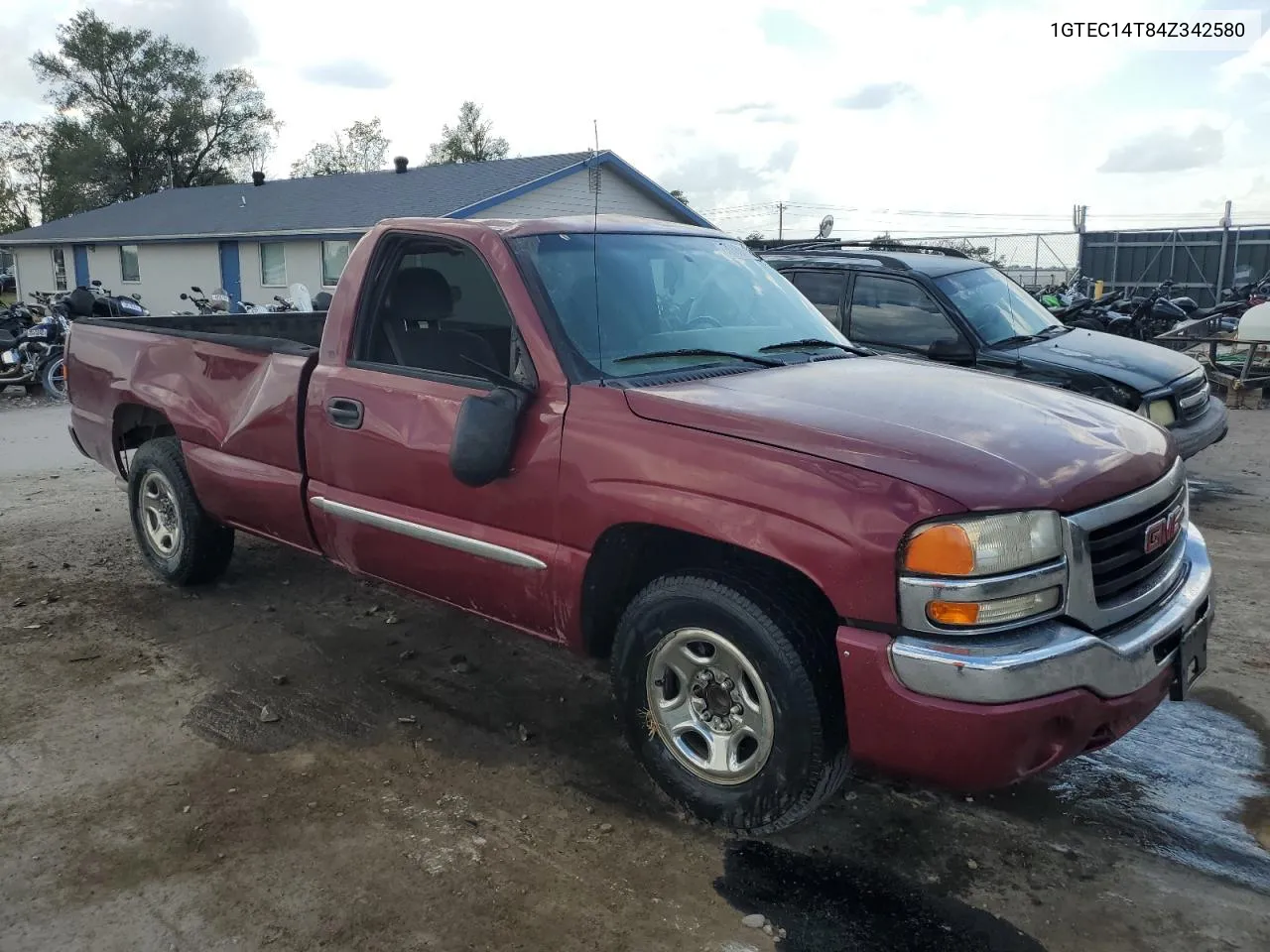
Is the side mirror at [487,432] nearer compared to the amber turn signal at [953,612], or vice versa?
the amber turn signal at [953,612]

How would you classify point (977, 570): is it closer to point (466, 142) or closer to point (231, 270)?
point (231, 270)

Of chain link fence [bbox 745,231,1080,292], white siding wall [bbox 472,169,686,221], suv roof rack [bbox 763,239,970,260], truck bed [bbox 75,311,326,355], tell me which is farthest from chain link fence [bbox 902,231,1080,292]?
truck bed [bbox 75,311,326,355]

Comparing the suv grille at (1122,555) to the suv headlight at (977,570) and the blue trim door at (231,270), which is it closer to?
the suv headlight at (977,570)

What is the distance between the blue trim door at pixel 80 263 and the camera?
33312 millimetres

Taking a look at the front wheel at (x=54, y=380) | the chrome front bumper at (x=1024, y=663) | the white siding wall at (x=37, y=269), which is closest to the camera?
the chrome front bumper at (x=1024, y=663)

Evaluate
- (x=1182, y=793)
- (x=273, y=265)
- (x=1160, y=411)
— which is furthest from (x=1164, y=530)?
(x=273, y=265)

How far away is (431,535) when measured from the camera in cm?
391

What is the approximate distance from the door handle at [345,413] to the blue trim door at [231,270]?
2650cm

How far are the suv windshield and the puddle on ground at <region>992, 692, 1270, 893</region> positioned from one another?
13.3 feet

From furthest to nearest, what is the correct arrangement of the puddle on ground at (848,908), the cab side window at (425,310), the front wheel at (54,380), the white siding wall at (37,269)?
1. the white siding wall at (37,269)
2. the front wheel at (54,380)
3. the cab side window at (425,310)
4. the puddle on ground at (848,908)

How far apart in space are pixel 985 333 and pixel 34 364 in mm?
12768

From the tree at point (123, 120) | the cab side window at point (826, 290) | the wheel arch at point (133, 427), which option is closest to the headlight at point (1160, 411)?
the cab side window at point (826, 290)

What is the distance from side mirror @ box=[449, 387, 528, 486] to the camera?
3451 mm

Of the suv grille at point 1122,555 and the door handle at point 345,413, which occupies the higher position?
the door handle at point 345,413
